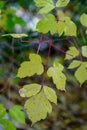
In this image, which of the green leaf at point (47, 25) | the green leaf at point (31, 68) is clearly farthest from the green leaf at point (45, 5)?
the green leaf at point (31, 68)

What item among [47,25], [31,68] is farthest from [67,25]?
[31,68]

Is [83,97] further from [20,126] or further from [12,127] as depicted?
[12,127]

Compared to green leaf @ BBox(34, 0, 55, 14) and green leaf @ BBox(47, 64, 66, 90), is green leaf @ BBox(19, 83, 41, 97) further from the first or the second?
green leaf @ BBox(34, 0, 55, 14)

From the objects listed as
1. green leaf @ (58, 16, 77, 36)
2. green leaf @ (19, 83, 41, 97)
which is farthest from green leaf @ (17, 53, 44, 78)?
green leaf @ (58, 16, 77, 36)

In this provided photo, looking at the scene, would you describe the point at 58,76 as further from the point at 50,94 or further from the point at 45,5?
the point at 45,5

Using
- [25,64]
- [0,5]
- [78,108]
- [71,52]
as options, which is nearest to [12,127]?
[25,64]

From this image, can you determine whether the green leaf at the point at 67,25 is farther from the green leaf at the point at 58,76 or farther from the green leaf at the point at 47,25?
the green leaf at the point at 58,76
